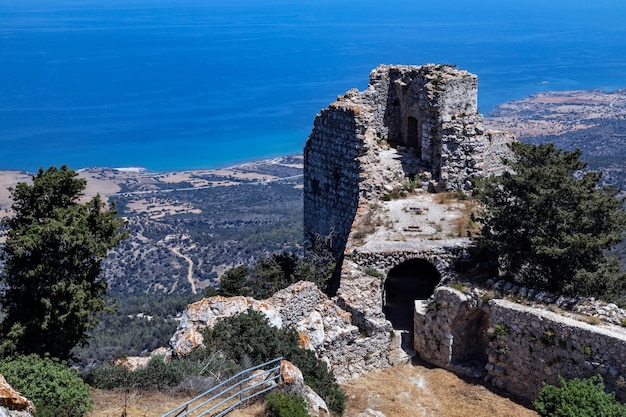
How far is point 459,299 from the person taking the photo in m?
12.5

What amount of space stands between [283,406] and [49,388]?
2898 millimetres

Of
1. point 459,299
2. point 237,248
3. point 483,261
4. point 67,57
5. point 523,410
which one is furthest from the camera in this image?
point 67,57

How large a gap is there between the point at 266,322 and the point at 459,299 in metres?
3.49

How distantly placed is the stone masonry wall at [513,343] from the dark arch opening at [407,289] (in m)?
1.59

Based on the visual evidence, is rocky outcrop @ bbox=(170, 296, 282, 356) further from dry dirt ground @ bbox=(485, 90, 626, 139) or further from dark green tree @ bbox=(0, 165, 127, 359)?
dry dirt ground @ bbox=(485, 90, 626, 139)

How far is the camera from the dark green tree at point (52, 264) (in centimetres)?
1060

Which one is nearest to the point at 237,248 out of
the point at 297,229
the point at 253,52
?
the point at 297,229

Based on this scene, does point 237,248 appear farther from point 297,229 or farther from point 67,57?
point 67,57

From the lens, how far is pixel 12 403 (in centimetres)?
758

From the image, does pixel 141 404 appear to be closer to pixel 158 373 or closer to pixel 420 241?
pixel 158 373

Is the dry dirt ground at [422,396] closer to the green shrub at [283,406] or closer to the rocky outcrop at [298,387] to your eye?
the rocky outcrop at [298,387]

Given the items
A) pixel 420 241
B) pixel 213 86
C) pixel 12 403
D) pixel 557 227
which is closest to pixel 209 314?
pixel 420 241

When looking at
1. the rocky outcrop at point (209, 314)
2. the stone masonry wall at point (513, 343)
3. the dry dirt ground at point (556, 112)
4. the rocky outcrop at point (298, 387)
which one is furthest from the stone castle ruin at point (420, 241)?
the dry dirt ground at point (556, 112)

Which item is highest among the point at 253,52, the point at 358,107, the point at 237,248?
the point at 253,52
